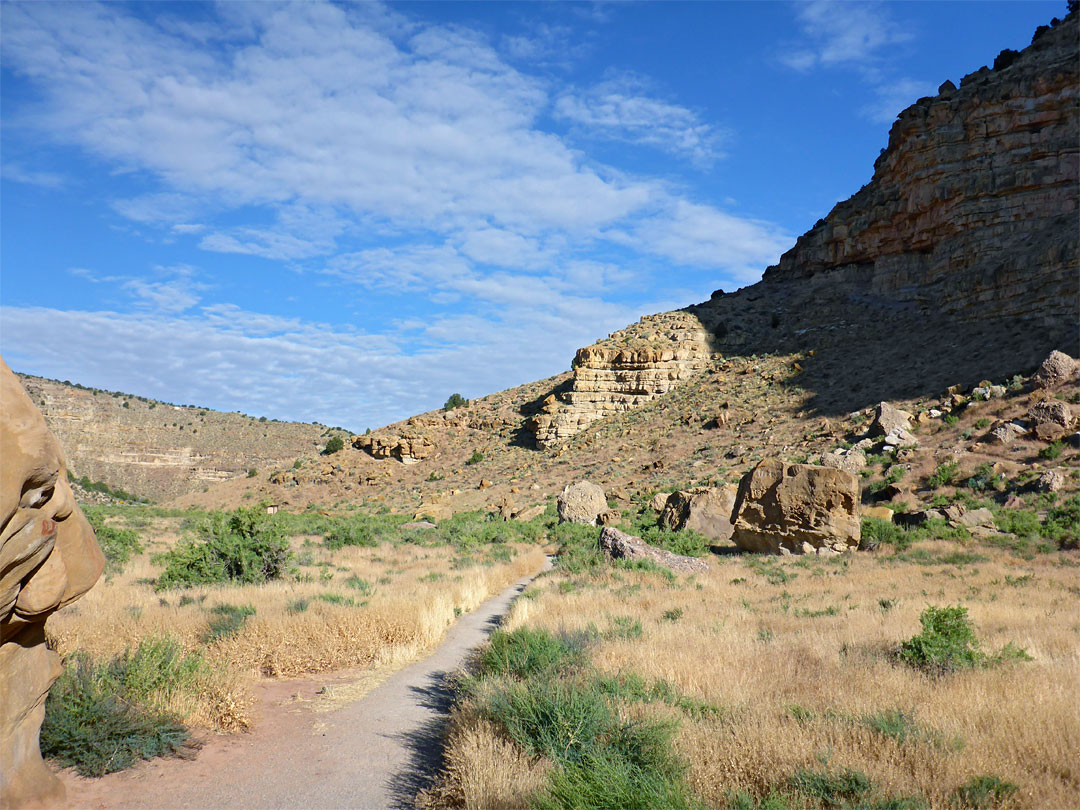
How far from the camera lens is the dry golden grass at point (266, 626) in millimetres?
7242

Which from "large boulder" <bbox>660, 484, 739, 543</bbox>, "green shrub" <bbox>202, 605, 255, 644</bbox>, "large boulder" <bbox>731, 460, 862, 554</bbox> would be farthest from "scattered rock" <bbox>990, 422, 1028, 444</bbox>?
"green shrub" <bbox>202, 605, 255, 644</bbox>

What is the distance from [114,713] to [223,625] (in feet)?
11.4

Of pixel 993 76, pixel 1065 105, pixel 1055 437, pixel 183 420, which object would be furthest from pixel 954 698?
pixel 183 420

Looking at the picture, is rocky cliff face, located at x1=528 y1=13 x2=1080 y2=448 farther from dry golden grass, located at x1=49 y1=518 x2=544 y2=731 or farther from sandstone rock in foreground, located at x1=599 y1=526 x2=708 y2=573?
dry golden grass, located at x1=49 y1=518 x2=544 y2=731

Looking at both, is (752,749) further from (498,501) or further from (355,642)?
(498,501)

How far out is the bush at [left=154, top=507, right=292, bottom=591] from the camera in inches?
553

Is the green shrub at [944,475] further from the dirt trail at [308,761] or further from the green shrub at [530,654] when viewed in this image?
the dirt trail at [308,761]

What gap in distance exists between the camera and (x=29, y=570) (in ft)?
13.5

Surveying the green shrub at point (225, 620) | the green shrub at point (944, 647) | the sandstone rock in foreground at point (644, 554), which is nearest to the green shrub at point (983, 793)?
the green shrub at point (944, 647)

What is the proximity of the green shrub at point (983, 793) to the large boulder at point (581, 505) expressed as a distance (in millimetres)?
24121

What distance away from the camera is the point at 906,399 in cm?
3453

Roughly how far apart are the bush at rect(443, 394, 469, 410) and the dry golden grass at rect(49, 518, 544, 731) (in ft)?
146

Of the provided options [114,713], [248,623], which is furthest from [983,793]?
[248,623]

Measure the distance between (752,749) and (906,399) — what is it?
3433 centimetres
